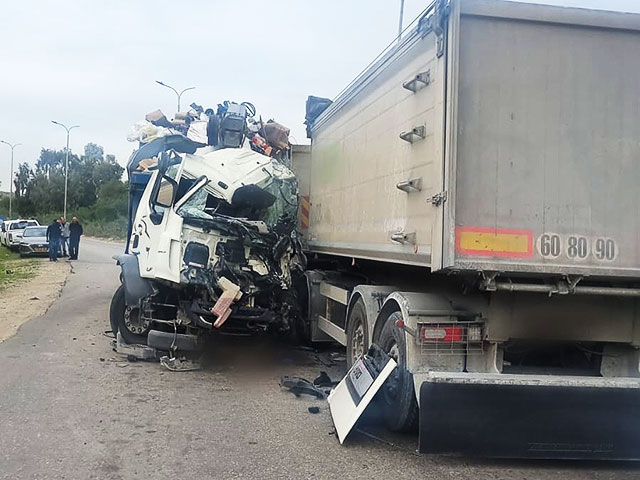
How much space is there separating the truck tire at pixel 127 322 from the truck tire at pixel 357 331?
3.19m

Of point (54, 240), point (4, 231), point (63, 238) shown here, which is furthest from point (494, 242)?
point (4, 231)

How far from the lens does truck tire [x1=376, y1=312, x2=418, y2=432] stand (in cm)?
534

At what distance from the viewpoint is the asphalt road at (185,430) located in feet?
16.1

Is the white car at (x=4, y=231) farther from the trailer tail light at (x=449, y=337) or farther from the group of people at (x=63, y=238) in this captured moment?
the trailer tail light at (x=449, y=337)

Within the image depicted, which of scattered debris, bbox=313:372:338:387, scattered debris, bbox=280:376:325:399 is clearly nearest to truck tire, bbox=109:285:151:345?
scattered debris, bbox=280:376:325:399

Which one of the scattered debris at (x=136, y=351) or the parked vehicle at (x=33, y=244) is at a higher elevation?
the parked vehicle at (x=33, y=244)

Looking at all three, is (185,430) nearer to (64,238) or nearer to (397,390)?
(397,390)

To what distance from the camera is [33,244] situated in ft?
95.6

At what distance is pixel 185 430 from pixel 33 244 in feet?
85.2

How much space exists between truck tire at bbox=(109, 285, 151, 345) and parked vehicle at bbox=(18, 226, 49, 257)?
70.5ft

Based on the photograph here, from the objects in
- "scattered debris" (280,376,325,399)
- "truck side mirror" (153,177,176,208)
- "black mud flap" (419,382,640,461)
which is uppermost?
"truck side mirror" (153,177,176,208)

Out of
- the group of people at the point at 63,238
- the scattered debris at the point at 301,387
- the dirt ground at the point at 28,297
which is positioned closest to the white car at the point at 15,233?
the group of people at the point at 63,238

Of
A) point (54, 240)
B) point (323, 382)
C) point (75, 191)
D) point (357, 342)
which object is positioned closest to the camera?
point (357, 342)

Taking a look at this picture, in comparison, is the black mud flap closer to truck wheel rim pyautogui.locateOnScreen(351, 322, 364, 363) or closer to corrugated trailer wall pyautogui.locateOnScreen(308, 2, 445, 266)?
corrugated trailer wall pyautogui.locateOnScreen(308, 2, 445, 266)
